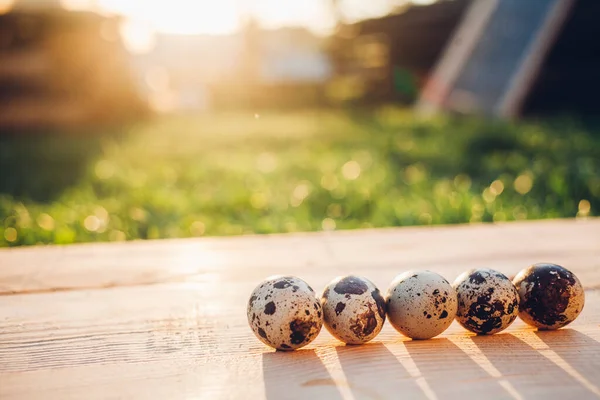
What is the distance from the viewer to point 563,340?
1.63m

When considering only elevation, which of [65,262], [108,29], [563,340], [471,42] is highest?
[108,29]

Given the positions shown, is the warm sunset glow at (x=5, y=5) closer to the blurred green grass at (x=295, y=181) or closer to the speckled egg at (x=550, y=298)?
the blurred green grass at (x=295, y=181)

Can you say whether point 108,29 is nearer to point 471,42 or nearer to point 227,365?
point 471,42

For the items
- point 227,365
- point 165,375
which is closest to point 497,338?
point 227,365

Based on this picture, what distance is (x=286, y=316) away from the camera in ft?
4.99

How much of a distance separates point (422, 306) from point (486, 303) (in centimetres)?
18

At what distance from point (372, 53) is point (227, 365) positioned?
16.8 m

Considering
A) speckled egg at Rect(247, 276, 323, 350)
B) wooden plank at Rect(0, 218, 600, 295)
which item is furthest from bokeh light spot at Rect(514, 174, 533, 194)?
speckled egg at Rect(247, 276, 323, 350)

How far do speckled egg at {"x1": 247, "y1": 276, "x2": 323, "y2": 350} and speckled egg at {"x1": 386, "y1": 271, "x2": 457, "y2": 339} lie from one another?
22 cm

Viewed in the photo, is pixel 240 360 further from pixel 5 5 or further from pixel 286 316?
pixel 5 5

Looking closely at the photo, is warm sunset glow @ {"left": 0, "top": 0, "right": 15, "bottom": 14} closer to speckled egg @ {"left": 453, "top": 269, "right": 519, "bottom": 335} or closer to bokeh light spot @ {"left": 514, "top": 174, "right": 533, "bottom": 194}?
bokeh light spot @ {"left": 514, "top": 174, "right": 533, "bottom": 194}

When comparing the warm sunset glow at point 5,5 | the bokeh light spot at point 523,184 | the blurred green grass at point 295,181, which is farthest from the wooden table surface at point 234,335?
the warm sunset glow at point 5,5

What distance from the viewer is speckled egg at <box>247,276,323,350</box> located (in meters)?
1.52

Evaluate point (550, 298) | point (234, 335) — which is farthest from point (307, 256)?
point (550, 298)
